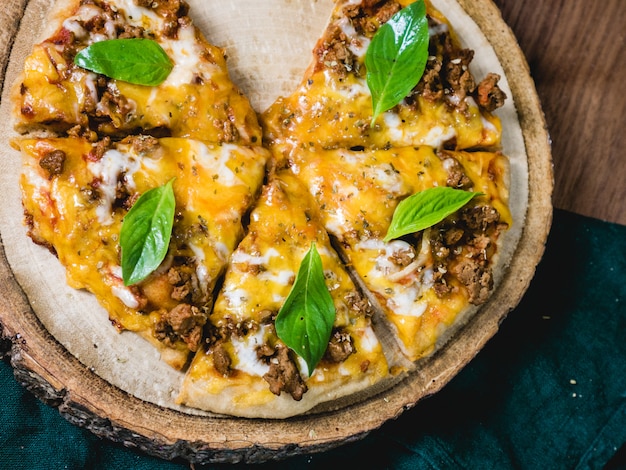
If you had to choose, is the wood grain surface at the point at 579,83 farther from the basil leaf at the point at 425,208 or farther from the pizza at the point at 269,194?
the basil leaf at the point at 425,208

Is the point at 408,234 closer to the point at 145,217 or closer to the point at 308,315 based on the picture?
the point at 308,315

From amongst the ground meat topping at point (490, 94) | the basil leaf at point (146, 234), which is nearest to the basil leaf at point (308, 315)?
the basil leaf at point (146, 234)

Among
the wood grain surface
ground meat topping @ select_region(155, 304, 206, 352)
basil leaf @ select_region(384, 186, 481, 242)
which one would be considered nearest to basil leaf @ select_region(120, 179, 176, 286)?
ground meat topping @ select_region(155, 304, 206, 352)

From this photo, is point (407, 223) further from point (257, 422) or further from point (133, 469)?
point (133, 469)

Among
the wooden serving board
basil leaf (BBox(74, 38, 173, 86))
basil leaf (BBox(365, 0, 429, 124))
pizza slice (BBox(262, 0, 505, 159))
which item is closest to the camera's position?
basil leaf (BBox(74, 38, 173, 86))

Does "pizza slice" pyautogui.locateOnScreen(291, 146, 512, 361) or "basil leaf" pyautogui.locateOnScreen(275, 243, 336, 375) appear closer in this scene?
"basil leaf" pyautogui.locateOnScreen(275, 243, 336, 375)

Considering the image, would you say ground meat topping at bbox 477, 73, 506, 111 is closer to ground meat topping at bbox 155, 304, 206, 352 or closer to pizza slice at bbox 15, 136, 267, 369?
pizza slice at bbox 15, 136, 267, 369

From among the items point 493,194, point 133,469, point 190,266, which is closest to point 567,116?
point 493,194
